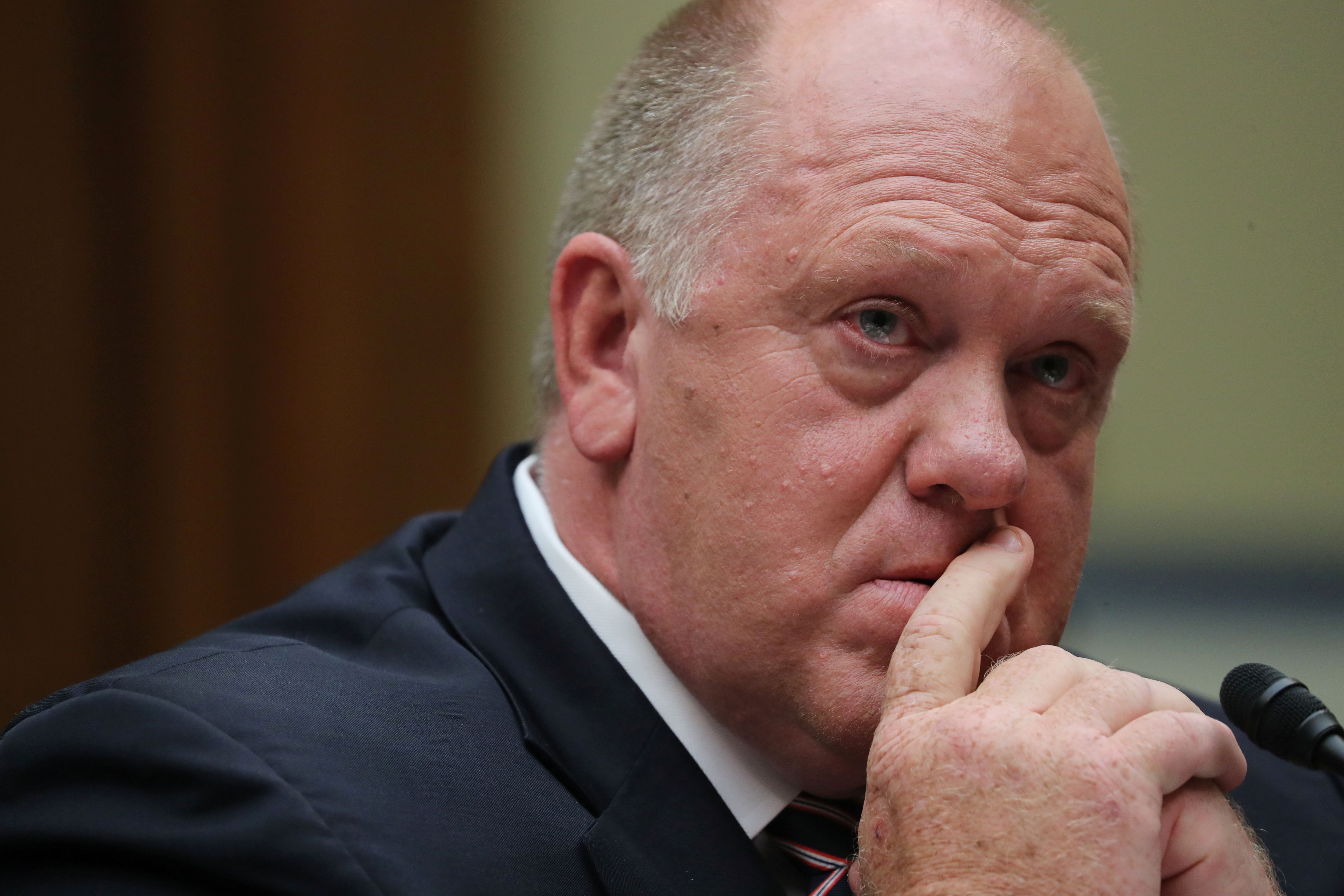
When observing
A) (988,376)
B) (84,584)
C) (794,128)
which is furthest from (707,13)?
(84,584)

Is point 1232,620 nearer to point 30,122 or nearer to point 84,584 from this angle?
point 84,584

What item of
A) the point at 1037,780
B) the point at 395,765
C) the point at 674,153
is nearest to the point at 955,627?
the point at 1037,780

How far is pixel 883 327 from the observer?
1.55m

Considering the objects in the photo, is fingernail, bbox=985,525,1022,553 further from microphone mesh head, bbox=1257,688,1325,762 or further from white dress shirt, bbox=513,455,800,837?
white dress shirt, bbox=513,455,800,837

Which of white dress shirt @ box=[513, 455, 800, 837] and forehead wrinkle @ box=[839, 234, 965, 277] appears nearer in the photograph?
forehead wrinkle @ box=[839, 234, 965, 277]

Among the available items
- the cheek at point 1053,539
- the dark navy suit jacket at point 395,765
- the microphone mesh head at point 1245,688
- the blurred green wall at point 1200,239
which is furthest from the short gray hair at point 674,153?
the blurred green wall at point 1200,239

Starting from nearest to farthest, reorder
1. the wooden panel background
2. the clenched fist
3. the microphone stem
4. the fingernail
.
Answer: the clenched fist
the microphone stem
the fingernail
the wooden panel background

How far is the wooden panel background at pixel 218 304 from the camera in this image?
3047 millimetres

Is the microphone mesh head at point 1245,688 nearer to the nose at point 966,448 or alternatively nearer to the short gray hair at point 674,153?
the nose at point 966,448

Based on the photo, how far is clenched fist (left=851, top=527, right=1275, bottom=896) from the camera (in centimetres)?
115

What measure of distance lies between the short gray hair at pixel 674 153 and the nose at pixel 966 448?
0.39m

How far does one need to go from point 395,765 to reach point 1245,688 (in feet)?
3.34

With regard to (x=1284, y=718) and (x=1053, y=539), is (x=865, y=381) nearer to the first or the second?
(x=1053, y=539)

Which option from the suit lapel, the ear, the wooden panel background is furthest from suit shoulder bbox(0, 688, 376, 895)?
the wooden panel background
